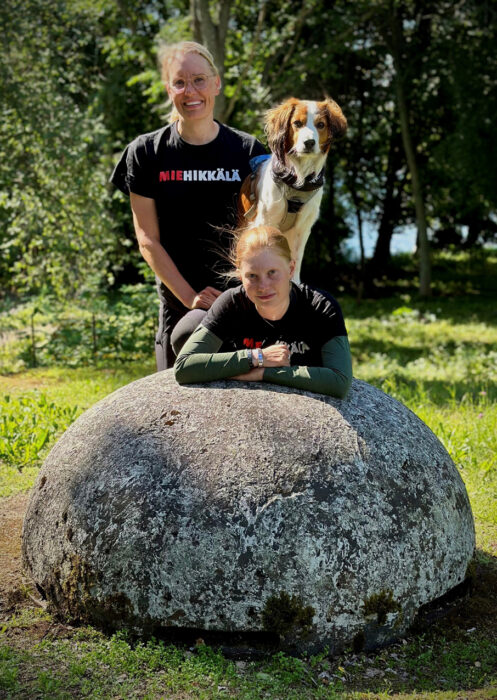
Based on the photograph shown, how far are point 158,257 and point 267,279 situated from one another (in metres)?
1.02

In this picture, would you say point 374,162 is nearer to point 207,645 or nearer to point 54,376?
point 54,376

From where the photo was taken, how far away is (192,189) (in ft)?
14.5

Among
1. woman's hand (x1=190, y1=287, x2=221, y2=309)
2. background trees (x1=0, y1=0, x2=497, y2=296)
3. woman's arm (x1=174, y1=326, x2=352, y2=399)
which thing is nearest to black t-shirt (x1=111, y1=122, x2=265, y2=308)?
woman's hand (x1=190, y1=287, x2=221, y2=309)

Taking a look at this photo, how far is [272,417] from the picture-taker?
11.5 feet

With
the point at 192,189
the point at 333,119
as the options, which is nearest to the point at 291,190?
the point at 333,119

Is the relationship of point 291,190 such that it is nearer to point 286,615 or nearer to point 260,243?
point 260,243

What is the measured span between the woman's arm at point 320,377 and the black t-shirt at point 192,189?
97 centimetres

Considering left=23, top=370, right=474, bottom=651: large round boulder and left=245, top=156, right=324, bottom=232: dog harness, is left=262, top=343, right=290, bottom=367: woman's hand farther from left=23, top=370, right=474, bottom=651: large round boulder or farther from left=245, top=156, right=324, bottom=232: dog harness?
left=245, top=156, right=324, bottom=232: dog harness

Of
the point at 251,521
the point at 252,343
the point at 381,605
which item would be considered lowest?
the point at 381,605

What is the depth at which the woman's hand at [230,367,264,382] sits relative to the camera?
3.69 meters

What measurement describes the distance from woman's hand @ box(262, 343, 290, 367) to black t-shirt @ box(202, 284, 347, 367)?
5.7 inches

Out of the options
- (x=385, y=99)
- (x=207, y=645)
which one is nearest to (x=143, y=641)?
(x=207, y=645)

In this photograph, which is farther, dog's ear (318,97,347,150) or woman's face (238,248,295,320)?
dog's ear (318,97,347,150)

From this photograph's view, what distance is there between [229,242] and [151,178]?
1.86 ft
